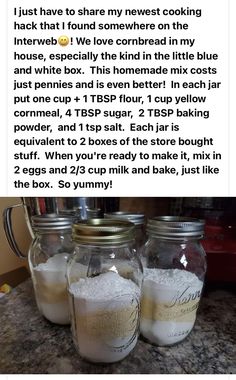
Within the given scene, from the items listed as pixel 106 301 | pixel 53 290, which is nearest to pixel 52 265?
pixel 53 290

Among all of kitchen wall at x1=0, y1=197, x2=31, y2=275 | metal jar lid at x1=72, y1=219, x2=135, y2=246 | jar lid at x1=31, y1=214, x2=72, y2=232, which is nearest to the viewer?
metal jar lid at x1=72, y1=219, x2=135, y2=246

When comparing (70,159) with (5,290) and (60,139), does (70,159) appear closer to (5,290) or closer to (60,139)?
(60,139)

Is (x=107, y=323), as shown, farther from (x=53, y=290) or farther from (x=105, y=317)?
(x=53, y=290)

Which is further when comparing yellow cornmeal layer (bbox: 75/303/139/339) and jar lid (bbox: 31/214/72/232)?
jar lid (bbox: 31/214/72/232)

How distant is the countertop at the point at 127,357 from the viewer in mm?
294

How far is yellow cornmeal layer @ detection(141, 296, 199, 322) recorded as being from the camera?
32 centimetres

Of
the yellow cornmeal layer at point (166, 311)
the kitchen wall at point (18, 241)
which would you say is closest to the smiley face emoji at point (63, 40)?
the yellow cornmeal layer at point (166, 311)

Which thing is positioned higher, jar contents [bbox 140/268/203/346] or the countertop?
jar contents [bbox 140/268/203/346]

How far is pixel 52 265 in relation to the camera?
39 centimetres

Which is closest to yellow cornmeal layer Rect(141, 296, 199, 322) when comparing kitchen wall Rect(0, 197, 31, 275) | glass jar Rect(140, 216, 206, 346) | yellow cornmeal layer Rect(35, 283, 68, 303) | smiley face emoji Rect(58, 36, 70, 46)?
glass jar Rect(140, 216, 206, 346)

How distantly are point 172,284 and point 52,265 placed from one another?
174 millimetres

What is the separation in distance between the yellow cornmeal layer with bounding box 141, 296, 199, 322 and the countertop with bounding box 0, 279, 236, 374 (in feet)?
0.13

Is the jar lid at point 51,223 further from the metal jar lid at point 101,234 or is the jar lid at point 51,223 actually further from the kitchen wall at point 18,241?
the kitchen wall at point 18,241

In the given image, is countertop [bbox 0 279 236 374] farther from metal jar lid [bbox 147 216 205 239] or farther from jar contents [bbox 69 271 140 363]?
metal jar lid [bbox 147 216 205 239]
